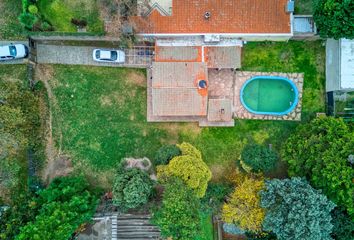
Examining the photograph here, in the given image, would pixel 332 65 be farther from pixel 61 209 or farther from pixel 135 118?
pixel 61 209

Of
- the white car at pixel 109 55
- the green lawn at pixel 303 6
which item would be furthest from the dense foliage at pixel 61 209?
the green lawn at pixel 303 6

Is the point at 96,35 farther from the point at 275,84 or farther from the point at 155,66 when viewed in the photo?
the point at 275,84

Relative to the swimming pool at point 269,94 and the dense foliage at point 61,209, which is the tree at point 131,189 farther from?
the swimming pool at point 269,94

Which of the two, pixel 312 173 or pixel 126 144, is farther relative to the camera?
pixel 126 144

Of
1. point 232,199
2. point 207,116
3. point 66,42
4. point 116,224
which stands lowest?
point 116,224

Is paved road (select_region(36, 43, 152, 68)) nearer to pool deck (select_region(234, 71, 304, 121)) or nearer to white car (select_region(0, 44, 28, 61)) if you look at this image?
white car (select_region(0, 44, 28, 61))

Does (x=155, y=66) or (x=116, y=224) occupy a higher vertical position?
(x=155, y=66)

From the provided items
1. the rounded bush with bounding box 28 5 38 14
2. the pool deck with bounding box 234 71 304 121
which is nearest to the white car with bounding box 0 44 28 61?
the rounded bush with bounding box 28 5 38 14

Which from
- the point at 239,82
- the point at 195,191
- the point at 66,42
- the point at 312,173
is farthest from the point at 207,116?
the point at 66,42
